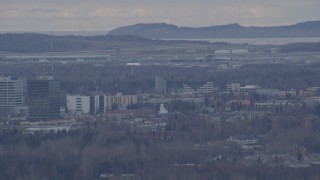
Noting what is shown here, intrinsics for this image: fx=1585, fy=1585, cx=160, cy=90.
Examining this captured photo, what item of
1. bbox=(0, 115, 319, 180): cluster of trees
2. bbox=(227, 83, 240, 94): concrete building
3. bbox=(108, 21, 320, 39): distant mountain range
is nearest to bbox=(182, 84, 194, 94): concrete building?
bbox=(227, 83, 240, 94): concrete building

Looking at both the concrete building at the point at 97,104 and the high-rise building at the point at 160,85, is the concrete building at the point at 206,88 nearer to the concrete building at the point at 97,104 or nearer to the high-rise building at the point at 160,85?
the high-rise building at the point at 160,85

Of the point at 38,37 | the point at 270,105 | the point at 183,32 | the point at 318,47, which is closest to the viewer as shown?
the point at 270,105

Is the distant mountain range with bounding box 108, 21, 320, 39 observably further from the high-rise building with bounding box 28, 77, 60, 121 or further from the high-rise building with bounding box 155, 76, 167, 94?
the high-rise building with bounding box 28, 77, 60, 121

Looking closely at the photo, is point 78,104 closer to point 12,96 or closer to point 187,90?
point 12,96

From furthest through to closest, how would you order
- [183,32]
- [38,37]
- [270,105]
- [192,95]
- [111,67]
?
[183,32], [38,37], [111,67], [192,95], [270,105]

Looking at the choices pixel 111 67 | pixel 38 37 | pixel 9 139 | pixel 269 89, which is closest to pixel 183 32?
pixel 38 37

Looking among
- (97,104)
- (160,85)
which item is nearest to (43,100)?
(97,104)

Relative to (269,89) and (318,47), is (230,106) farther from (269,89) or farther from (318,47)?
(318,47)

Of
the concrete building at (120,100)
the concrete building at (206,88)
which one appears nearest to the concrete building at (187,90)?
the concrete building at (206,88)
